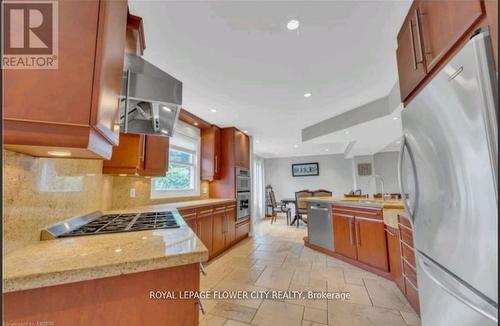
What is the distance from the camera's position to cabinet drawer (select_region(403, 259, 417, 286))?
168 centimetres

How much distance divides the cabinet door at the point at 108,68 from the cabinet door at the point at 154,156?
1.46 metres

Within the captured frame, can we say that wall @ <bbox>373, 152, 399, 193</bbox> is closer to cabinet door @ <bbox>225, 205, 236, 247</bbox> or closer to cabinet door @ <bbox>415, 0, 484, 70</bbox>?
cabinet door @ <bbox>225, 205, 236, 247</bbox>

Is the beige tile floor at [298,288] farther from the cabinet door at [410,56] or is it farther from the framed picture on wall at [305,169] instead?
the framed picture on wall at [305,169]

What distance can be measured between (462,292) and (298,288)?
5.69 ft

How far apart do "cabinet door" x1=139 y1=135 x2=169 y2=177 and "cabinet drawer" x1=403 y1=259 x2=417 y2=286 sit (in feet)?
8.94

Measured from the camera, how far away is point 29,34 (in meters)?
0.65

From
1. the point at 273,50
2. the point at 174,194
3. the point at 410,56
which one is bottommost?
the point at 174,194

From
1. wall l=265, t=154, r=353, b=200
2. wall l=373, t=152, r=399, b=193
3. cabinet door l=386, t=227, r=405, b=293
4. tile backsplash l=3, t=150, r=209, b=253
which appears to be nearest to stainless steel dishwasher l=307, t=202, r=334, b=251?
cabinet door l=386, t=227, r=405, b=293

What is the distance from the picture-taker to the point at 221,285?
2322 millimetres

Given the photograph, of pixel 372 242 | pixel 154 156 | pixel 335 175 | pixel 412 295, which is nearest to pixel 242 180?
pixel 154 156

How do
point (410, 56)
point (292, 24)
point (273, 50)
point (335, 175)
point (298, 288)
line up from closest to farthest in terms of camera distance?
point (410, 56), point (292, 24), point (273, 50), point (298, 288), point (335, 175)

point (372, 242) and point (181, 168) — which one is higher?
point (181, 168)

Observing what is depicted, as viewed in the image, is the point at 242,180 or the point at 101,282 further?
the point at 242,180

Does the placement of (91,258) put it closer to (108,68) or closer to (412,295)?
(108,68)
